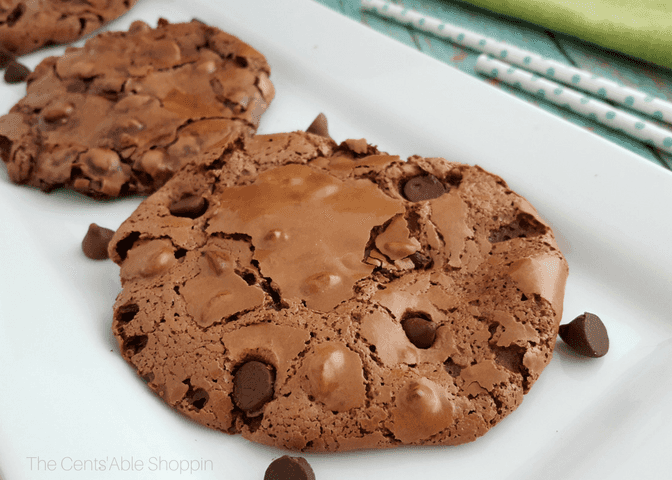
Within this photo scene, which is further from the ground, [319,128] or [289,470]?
[319,128]

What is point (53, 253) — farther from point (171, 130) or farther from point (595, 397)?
point (595, 397)

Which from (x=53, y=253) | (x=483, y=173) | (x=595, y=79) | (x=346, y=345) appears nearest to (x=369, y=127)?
(x=483, y=173)

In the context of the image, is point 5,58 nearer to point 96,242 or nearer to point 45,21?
point 45,21

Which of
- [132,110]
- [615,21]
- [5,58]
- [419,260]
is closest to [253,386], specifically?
[419,260]

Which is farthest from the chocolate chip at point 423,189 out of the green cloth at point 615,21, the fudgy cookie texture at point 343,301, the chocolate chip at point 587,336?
the green cloth at point 615,21

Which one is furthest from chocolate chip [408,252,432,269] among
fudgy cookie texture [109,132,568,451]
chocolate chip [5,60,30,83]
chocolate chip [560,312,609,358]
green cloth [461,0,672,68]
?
chocolate chip [5,60,30,83]

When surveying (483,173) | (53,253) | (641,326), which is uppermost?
(483,173)

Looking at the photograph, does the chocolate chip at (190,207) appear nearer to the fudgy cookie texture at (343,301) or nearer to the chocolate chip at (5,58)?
the fudgy cookie texture at (343,301)
